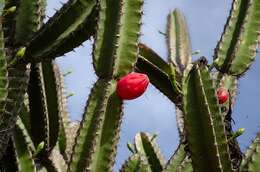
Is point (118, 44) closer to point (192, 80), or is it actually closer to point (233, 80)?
point (192, 80)

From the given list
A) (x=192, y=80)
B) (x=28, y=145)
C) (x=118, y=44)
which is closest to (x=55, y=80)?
(x=28, y=145)

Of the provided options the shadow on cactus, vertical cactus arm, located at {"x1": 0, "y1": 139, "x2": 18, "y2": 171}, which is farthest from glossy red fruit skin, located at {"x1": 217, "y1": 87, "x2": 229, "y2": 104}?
vertical cactus arm, located at {"x1": 0, "y1": 139, "x2": 18, "y2": 171}

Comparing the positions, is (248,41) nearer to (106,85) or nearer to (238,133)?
(238,133)

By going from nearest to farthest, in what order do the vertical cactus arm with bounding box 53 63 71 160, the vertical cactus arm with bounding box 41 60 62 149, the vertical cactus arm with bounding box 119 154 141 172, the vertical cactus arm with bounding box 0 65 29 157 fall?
the vertical cactus arm with bounding box 0 65 29 157 → the vertical cactus arm with bounding box 119 154 141 172 → the vertical cactus arm with bounding box 41 60 62 149 → the vertical cactus arm with bounding box 53 63 71 160

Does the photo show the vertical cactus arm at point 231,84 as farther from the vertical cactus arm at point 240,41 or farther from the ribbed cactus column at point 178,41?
the ribbed cactus column at point 178,41

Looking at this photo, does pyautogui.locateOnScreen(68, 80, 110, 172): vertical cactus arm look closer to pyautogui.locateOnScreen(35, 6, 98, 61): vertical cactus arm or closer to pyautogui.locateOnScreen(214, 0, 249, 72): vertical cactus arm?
pyautogui.locateOnScreen(35, 6, 98, 61): vertical cactus arm

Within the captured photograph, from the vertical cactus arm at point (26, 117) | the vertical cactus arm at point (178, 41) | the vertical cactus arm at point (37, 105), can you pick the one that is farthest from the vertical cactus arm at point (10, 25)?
the vertical cactus arm at point (178, 41)
